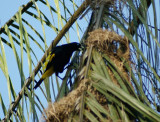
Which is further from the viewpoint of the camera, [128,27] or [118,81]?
[128,27]

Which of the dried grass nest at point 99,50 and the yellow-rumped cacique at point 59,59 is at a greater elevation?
the yellow-rumped cacique at point 59,59

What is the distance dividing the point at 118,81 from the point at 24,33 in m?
0.88

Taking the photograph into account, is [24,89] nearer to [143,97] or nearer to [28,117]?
[28,117]

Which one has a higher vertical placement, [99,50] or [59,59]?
[59,59]

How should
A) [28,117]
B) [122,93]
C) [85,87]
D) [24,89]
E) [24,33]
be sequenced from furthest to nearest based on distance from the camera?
1. [24,33]
2. [24,89]
3. [28,117]
4. [85,87]
5. [122,93]

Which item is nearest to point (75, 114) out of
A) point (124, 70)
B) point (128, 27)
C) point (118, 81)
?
point (118, 81)

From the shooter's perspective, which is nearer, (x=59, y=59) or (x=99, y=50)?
(x=99, y=50)

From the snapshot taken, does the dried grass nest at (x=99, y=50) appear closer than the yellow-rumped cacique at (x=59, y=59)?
Yes

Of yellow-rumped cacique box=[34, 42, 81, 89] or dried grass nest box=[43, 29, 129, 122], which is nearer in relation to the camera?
dried grass nest box=[43, 29, 129, 122]

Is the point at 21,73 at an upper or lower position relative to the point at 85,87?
upper

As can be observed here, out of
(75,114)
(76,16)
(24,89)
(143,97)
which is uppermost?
(76,16)

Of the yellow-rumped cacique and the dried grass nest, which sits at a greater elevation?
the yellow-rumped cacique

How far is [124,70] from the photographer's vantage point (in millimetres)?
2086

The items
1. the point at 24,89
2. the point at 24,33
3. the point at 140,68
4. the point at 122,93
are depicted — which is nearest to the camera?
the point at 122,93
